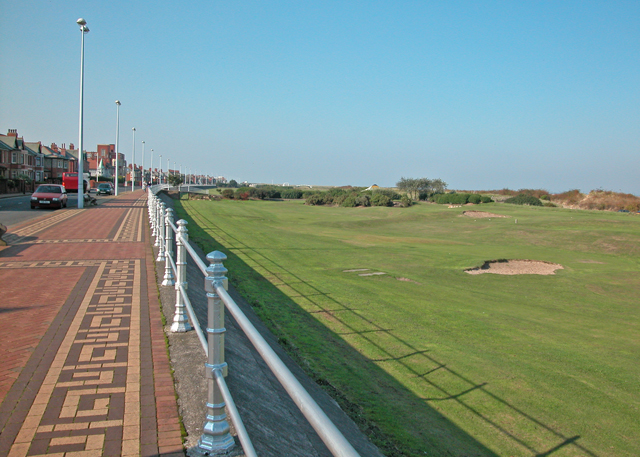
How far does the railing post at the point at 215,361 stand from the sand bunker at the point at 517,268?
1887 cm

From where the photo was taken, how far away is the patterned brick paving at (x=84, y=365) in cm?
334

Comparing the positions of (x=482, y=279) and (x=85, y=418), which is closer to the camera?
(x=85, y=418)

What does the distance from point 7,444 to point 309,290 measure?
12740 millimetres

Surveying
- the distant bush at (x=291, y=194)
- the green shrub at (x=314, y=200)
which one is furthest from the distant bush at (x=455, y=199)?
the distant bush at (x=291, y=194)

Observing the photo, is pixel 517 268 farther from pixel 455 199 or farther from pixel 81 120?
pixel 455 199

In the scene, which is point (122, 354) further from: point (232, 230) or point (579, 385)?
point (232, 230)

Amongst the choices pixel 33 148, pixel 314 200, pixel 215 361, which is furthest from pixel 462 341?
pixel 33 148

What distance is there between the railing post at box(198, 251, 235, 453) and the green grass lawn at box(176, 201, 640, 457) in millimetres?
3892

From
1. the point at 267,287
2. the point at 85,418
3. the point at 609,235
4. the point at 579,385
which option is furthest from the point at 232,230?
the point at 85,418

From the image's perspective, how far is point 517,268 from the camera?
72.2 feet

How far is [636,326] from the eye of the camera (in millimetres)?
13172

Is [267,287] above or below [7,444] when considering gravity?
below

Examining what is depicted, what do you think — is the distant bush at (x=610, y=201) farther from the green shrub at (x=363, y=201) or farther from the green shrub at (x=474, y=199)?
the green shrub at (x=363, y=201)

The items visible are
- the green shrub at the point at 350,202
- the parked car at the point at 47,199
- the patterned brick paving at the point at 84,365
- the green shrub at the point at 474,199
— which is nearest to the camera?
the patterned brick paving at the point at 84,365
